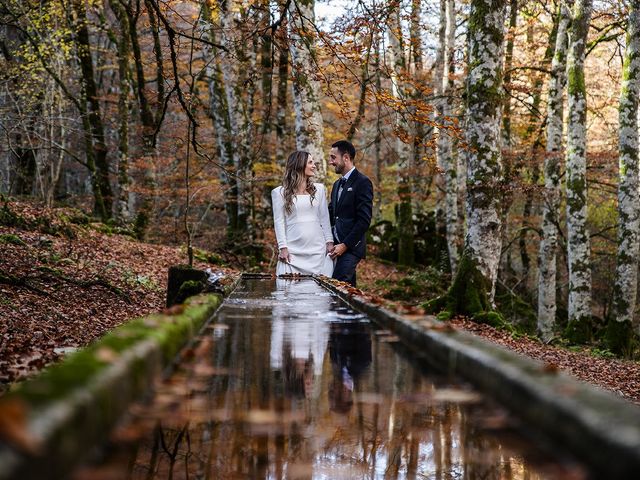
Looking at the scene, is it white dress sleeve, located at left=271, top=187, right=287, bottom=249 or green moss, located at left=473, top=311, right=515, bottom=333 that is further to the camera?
green moss, located at left=473, top=311, right=515, bottom=333

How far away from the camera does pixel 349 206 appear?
25.6 ft

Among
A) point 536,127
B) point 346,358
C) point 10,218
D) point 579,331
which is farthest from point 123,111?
point 346,358

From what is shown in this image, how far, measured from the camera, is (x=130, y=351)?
90.3 inches

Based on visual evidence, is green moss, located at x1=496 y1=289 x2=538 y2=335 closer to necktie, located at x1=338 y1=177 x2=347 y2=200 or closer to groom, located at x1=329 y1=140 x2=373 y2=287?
groom, located at x1=329 y1=140 x2=373 y2=287

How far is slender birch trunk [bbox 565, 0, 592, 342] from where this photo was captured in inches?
540

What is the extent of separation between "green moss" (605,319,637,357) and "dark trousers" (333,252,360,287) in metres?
7.44

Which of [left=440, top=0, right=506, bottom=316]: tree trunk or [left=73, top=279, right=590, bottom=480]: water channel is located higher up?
[left=440, top=0, right=506, bottom=316]: tree trunk

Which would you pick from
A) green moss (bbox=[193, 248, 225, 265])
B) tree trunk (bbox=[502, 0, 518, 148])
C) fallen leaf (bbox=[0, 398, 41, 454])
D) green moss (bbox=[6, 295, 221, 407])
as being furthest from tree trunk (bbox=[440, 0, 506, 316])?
tree trunk (bbox=[502, 0, 518, 148])

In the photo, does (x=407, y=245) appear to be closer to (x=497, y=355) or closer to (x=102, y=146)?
(x=102, y=146)

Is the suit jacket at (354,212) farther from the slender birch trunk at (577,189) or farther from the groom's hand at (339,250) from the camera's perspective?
the slender birch trunk at (577,189)

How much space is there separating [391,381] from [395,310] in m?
1.62

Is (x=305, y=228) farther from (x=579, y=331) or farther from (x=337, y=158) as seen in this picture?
(x=579, y=331)

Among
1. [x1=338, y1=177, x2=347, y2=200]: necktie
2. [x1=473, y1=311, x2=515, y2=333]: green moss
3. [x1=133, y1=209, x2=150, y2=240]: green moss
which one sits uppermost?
[x1=338, y1=177, x2=347, y2=200]: necktie

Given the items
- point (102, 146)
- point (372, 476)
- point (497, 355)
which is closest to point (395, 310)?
point (372, 476)
